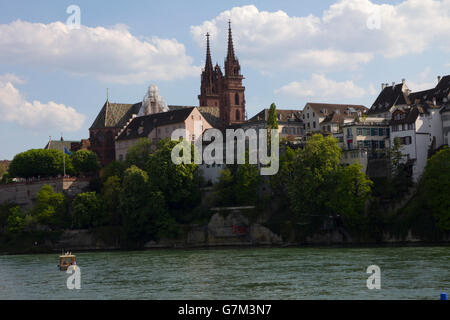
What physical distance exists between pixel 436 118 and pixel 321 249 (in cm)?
3056

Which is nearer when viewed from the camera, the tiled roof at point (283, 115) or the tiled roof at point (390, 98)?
the tiled roof at point (390, 98)

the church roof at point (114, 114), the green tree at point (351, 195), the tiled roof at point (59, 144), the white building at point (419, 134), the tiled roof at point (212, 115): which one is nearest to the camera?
the green tree at point (351, 195)

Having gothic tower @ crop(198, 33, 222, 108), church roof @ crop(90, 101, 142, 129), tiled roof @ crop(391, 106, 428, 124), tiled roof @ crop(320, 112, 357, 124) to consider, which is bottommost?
tiled roof @ crop(391, 106, 428, 124)

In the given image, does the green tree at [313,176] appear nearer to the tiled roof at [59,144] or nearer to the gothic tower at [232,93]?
the gothic tower at [232,93]

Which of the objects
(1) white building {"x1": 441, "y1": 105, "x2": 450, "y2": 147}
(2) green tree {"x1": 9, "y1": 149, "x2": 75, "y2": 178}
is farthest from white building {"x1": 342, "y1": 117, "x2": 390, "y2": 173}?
(2) green tree {"x1": 9, "y1": 149, "x2": 75, "y2": 178}

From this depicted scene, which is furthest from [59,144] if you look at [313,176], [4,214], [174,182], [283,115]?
[313,176]

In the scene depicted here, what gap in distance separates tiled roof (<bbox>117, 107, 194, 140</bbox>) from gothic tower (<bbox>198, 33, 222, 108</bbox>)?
98.0ft

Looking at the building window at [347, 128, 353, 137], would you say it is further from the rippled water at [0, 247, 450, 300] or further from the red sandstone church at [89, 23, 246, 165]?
the red sandstone church at [89, 23, 246, 165]

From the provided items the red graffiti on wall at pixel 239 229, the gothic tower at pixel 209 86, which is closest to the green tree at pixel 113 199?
the red graffiti on wall at pixel 239 229

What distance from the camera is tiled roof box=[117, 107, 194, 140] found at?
5600 inches

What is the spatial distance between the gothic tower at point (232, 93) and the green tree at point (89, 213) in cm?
3574

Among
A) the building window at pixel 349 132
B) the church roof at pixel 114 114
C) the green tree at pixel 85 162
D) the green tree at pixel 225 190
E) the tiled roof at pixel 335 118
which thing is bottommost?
the green tree at pixel 225 190

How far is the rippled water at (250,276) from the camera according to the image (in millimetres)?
52969

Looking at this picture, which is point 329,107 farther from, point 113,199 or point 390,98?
point 113,199
